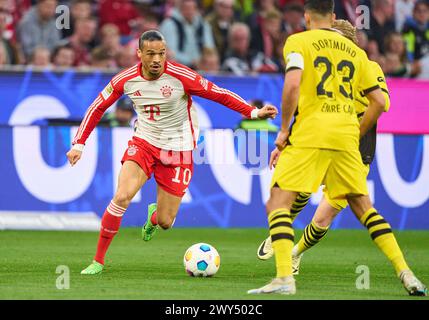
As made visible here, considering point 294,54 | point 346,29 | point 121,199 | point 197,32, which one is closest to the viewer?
point 294,54

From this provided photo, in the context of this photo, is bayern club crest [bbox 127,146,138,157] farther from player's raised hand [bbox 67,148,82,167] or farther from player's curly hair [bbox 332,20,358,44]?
player's curly hair [bbox 332,20,358,44]

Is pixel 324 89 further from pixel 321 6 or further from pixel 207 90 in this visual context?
pixel 207 90

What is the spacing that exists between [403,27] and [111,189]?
23.3 feet

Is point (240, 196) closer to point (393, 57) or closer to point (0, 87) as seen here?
point (0, 87)

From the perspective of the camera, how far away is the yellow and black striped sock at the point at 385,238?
7.75 m

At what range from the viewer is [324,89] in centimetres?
756

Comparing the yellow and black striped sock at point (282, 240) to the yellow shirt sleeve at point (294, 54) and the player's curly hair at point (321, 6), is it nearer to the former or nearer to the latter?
the yellow shirt sleeve at point (294, 54)

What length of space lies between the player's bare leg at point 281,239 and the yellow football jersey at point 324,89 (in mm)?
415

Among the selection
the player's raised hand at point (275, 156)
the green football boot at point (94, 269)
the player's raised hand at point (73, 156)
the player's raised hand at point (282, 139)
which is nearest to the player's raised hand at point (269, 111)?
the player's raised hand at point (275, 156)

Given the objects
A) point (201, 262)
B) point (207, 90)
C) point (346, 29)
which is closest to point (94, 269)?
point (201, 262)

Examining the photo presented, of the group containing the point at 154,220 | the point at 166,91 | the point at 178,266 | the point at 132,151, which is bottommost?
the point at 178,266

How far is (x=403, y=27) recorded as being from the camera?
1823 centimetres

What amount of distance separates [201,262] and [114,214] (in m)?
0.89
